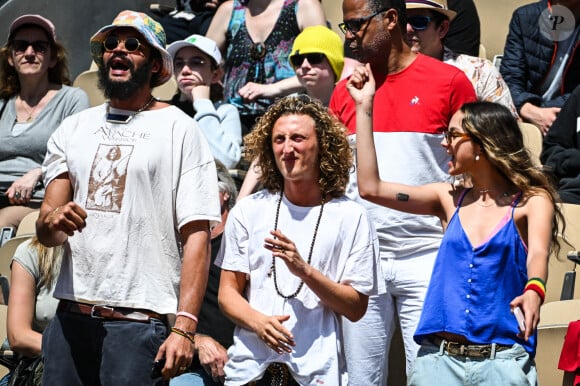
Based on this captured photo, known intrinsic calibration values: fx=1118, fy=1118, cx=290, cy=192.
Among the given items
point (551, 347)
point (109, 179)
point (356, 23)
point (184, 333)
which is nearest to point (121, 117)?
point (109, 179)

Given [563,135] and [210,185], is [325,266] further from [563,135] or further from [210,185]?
[563,135]

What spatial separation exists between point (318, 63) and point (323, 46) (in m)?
0.11

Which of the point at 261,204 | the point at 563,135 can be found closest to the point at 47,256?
the point at 261,204

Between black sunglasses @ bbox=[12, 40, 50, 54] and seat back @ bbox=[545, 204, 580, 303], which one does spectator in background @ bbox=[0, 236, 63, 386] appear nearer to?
black sunglasses @ bbox=[12, 40, 50, 54]

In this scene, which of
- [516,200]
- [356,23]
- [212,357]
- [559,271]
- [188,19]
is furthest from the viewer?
[188,19]

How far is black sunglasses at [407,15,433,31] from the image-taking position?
6023 mm

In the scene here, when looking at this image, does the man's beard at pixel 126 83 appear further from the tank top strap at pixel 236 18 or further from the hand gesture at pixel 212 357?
the tank top strap at pixel 236 18

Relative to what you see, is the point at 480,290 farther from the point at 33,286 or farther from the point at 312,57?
the point at 312,57

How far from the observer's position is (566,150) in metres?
6.78

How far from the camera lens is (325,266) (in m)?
4.18

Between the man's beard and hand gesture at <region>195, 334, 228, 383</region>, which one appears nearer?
the man's beard

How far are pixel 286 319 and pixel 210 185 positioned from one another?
24.7 inches

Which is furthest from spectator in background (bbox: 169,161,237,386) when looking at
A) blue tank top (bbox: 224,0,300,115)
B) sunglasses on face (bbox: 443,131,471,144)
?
blue tank top (bbox: 224,0,300,115)

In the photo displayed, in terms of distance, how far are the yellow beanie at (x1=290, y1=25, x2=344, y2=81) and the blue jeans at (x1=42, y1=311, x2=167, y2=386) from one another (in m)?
2.69
